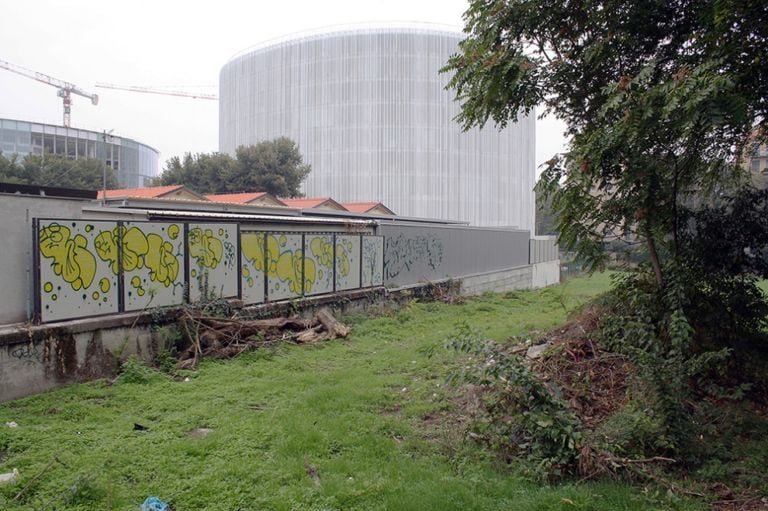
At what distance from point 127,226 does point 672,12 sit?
8459 millimetres

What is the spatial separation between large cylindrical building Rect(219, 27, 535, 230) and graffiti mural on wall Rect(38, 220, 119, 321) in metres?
43.5

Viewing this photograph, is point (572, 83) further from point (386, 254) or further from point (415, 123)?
point (415, 123)

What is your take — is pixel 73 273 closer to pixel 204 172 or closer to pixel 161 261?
pixel 161 261

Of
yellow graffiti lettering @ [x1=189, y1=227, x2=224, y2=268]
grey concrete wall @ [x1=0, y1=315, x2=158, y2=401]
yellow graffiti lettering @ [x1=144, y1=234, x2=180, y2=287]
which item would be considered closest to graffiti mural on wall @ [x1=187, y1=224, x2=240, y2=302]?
yellow graffiti lettering @ [x1=189, y1=227, x2=224, y2=268]

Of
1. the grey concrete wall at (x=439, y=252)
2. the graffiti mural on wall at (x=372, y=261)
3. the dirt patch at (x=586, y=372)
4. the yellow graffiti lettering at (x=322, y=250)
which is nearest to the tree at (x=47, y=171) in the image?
the grey concrete wall at (x=439, y=252)

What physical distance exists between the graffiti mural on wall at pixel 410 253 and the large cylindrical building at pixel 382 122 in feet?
104

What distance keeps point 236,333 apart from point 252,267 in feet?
6.49

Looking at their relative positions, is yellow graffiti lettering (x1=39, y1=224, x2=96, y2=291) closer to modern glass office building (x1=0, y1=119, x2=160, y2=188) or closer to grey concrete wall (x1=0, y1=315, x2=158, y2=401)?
grey concrete wall (x1=0, y1=315, x2=158, y2=401)

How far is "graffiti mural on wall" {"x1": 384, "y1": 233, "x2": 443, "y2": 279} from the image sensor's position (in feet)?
56.9

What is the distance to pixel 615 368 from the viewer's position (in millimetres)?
6812

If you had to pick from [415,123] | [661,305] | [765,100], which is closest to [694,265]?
[661,305]

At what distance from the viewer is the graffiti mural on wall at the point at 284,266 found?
40.1ft

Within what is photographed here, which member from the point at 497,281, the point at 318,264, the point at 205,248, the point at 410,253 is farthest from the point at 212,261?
the point at 497,281

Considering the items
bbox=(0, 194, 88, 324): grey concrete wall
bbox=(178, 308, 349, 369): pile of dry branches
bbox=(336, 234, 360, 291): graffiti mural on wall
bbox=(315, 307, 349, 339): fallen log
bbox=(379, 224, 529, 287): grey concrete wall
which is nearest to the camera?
bbox=(0, 194, 88, 324): grey concrete wall
